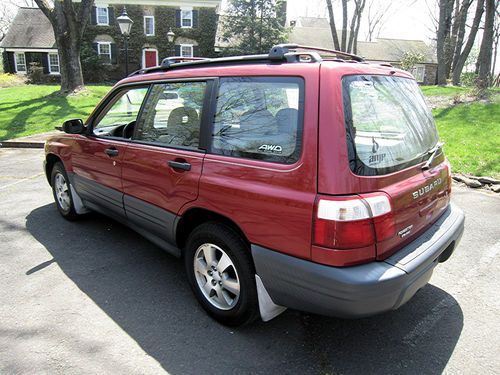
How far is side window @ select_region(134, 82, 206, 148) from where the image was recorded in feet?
9.74

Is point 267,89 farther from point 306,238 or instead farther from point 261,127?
point 306,238

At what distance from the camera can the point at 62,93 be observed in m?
17.9

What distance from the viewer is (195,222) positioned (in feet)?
9.93

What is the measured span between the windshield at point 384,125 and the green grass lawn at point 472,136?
15.7ft

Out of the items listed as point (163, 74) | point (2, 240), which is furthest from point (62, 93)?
point (163, 74)

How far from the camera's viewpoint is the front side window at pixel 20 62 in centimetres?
3309

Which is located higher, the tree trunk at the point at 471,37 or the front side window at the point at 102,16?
the front side window at the point at 102,16

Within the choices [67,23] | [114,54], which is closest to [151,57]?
[114,54]

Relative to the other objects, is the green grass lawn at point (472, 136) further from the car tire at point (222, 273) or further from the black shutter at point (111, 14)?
the black shutter at point (111, 14)

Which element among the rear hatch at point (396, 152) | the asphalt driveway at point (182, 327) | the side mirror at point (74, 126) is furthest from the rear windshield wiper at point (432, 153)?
the side mirror at point (74, 126)

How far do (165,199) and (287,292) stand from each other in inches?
51.6

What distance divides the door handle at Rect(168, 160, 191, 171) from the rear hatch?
4.01 feet

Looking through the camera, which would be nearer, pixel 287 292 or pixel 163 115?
pixel 287 292

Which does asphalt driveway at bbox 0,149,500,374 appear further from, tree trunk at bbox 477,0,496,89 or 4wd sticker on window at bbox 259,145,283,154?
tree trunk at bbox 477,0,496,89
